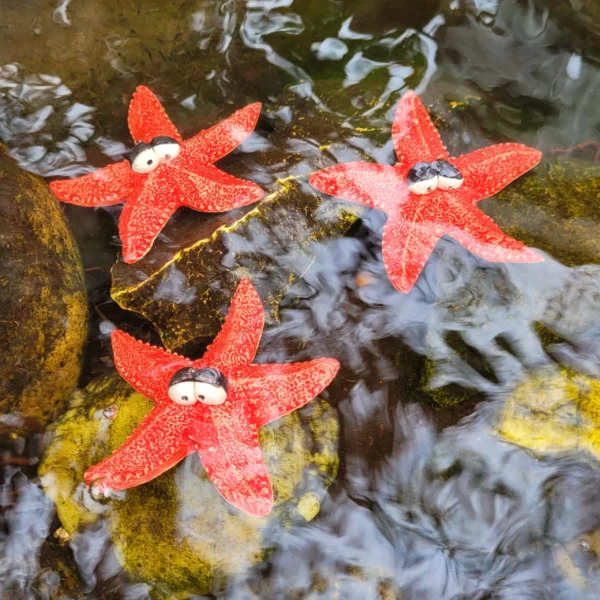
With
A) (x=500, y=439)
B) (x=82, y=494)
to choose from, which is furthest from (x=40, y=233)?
(x=500, y=439)

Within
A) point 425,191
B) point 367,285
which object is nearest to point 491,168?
point 425,191

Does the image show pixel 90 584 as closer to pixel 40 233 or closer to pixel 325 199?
pixel 40 233

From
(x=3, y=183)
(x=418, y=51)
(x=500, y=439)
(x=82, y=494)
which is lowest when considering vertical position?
(x=82, y=494)

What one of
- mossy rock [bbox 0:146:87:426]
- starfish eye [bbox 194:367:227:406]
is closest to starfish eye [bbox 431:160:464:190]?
starfish eye [bbox 194:367:227:406]

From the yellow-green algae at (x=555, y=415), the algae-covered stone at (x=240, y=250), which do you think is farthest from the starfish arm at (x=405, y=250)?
the yellow-green algae at (x=555, y=415)

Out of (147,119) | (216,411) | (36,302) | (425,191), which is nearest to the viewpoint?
(216,411)

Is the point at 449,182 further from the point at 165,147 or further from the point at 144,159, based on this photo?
the point at 144,159

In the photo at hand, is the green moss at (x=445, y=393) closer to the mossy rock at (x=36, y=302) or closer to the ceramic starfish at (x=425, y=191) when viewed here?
the ceramic starfish at (x=425, y=191)
